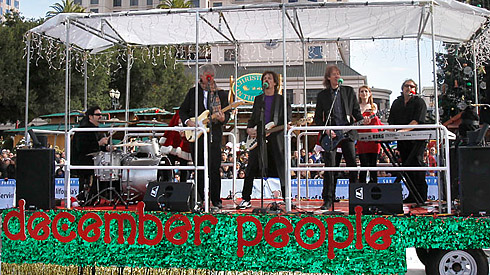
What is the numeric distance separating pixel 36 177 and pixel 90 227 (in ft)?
3.01

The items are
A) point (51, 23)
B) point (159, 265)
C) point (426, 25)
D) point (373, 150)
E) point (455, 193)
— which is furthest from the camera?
point (426, 25)

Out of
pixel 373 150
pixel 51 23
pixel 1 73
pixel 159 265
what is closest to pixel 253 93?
pixel 373 150

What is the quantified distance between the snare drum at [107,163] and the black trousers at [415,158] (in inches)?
161

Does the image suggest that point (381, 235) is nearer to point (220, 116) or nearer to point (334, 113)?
point (334, 113)

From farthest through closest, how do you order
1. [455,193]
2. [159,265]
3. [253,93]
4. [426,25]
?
[253,93]
[426,25]
[455,193]
[159,265]

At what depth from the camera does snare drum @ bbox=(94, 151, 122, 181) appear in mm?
7156

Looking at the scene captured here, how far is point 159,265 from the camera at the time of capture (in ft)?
18.1

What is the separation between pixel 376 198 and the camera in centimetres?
550

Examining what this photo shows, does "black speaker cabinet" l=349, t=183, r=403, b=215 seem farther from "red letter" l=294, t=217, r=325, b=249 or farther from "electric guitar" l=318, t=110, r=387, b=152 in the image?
"electric guitar" l=318, t=110, r=387, b=152

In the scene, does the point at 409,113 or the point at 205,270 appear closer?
the point at 205,270

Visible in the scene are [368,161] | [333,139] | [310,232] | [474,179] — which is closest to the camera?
[474,179]

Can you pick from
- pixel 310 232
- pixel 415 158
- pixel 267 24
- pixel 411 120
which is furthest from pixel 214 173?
pixel 411 120

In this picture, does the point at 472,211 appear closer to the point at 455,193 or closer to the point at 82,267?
the point at 455,193

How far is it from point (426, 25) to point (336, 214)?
3.94 metres
